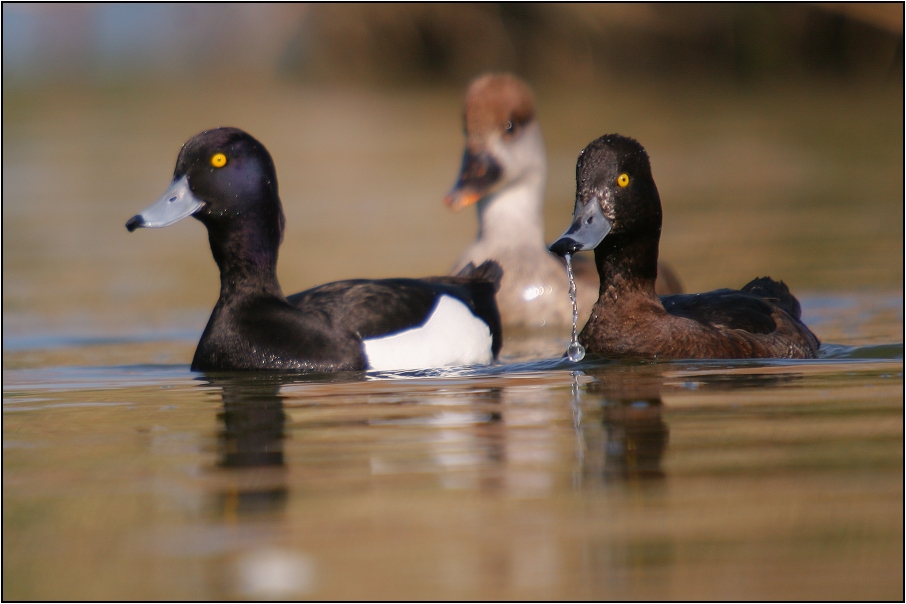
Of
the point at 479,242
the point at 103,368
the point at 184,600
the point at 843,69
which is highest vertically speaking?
the point at 843,69

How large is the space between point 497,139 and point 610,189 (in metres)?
3.26

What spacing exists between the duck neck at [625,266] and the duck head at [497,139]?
274 cm

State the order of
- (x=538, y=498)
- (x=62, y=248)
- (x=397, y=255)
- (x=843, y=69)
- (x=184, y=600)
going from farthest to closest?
1. (x=843, y=69)
2. (x=62, y=248)
3. (x=397, y=255)
4. (x=538, y=498)
5. (x=184, y=600)

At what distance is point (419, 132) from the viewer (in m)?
22.6

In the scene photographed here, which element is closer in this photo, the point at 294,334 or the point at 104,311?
the point at 294,334

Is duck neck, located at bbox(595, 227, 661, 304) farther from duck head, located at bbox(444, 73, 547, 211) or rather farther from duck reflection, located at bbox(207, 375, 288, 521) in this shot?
duck head, located at bbox(444, 73, 547, 211)

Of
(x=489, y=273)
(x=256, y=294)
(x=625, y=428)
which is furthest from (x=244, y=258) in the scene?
(x=625, y=428)

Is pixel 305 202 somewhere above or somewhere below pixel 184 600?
above

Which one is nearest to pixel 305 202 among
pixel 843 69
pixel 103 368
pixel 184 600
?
pixel 103 368

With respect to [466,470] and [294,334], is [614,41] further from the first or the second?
[466,470]

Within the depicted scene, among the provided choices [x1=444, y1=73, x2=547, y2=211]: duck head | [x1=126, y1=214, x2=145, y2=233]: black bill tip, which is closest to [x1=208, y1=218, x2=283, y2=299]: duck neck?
[x1=126, y1=214, x2=145, y2=233]: black bill tip

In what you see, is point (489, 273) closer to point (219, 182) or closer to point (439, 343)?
point (439, 343)

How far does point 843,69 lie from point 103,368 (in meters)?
23.4

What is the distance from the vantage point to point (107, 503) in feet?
13.5
